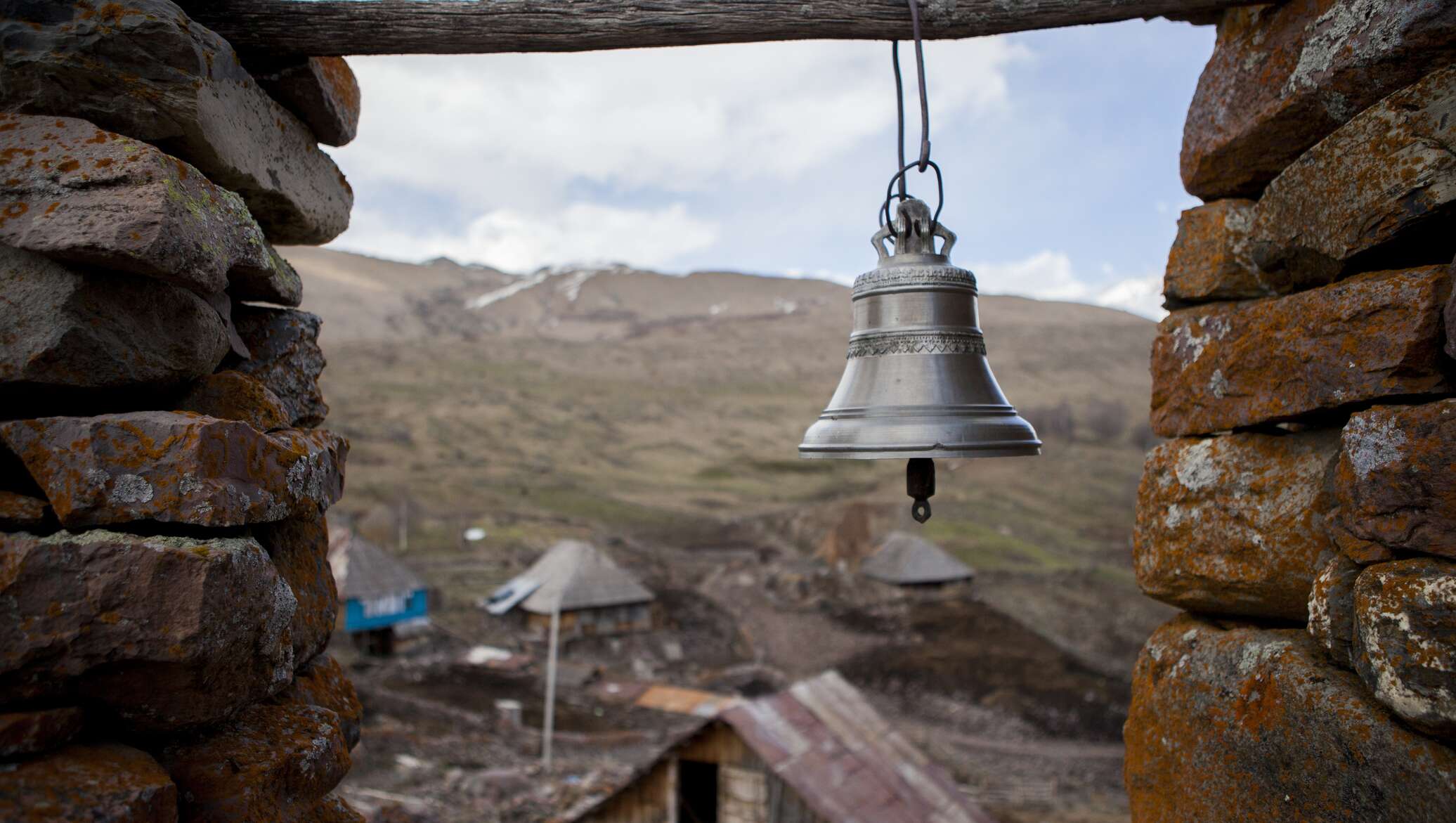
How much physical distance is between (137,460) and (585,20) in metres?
1.45

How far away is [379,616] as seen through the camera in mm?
23734

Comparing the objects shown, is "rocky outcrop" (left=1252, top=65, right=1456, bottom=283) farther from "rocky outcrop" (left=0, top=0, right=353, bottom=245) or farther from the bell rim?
"rocky outcrop" (left=0, top=0, right=353, bottom=245)

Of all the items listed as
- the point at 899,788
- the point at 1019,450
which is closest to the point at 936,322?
the point at 1019,450

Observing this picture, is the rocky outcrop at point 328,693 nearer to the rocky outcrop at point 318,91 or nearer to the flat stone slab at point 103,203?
the flat stone slab at point 103,203

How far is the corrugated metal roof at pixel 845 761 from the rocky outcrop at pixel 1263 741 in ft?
20.8

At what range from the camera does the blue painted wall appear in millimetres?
23531

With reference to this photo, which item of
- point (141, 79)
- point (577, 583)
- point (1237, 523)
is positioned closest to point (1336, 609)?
point (1237, 523)

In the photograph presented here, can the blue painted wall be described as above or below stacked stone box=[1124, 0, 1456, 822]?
below

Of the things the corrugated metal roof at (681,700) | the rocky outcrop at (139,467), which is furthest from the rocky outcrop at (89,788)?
the corrugated metal roof at (681,700)

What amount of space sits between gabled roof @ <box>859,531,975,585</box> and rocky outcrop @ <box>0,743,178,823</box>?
29272mm

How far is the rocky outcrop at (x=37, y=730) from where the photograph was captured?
5.38ft

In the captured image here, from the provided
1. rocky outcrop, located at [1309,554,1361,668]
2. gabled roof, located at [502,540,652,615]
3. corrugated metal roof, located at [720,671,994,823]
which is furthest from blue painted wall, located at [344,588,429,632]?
rocky outcrop, located at [1309,554,1361,668]

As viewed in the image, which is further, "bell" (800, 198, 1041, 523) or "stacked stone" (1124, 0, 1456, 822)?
"bell" (800, 198, 1041, 523)

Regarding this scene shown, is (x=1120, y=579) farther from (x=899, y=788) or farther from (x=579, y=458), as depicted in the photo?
(x=579, y=458)
